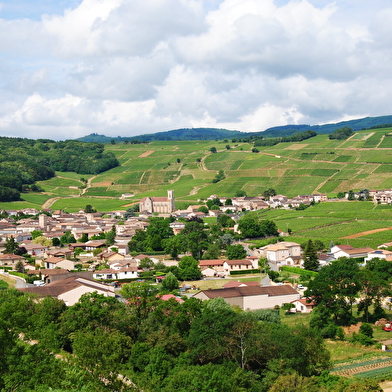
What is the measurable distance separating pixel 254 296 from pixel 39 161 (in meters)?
135

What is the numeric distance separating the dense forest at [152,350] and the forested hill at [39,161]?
9321cm

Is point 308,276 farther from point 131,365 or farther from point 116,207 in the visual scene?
point 116,207

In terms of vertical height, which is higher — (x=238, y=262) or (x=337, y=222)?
(x=337, y=222)

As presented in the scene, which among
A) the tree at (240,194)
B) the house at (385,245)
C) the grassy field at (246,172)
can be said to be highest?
the grassy field at (246,172)

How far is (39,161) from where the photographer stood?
166125 millimetres

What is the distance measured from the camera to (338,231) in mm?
75125

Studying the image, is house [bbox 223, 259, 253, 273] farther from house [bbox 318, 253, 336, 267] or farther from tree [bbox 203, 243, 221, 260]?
house [bbox 318, 253, 336, 267]

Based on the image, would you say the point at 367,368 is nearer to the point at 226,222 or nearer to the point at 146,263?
the point at 146,263

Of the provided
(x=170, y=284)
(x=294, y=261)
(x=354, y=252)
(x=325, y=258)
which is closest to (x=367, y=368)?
(x=170, y=284)

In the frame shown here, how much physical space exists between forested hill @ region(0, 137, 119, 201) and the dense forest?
93208 mm

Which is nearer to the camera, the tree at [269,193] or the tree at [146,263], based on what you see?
the tree at [146,263]

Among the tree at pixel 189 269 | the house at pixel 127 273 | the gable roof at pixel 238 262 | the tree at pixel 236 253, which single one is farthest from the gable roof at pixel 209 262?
the house at pixel 127 273

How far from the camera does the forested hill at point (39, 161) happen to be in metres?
130

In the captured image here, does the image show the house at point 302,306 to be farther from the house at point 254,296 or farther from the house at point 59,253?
the house at point 59,253
